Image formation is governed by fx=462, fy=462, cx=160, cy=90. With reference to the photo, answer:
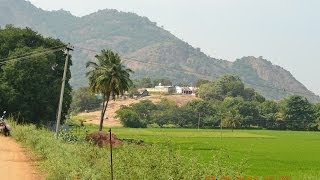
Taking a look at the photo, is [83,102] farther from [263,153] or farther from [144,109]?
[263,153]

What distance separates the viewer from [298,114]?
120 meters

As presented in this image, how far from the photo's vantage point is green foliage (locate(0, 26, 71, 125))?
51.3 metres

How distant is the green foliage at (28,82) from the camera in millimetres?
51312

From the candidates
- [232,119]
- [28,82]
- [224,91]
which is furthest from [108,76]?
[224,91]

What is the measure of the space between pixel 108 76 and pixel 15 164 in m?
35.8

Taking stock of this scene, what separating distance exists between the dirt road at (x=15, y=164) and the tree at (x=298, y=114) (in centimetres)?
9952

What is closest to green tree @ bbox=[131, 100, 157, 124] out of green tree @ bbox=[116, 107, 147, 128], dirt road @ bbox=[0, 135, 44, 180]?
green tree @ bbox=[116, 107, 147, 128]

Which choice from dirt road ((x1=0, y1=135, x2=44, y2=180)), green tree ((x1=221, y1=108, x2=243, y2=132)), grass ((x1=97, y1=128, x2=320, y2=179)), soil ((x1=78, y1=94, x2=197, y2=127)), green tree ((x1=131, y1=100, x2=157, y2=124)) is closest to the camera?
dirt road ((x1=0, y1=135, x2=44, y2=180))

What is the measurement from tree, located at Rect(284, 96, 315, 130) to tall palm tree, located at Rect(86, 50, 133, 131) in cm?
7157

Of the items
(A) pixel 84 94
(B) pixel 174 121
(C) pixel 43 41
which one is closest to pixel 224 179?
(C) pixel 43 41

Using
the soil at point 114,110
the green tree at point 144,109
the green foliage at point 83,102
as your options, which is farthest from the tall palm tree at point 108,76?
the green foliage at point 83,102

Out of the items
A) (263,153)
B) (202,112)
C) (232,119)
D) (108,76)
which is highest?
(108,76)

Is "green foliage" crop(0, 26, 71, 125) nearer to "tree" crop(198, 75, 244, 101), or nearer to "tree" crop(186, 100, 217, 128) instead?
"tree" crop(186, 100, 217, 128)

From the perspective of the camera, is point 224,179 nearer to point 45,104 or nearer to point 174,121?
point 45,104
